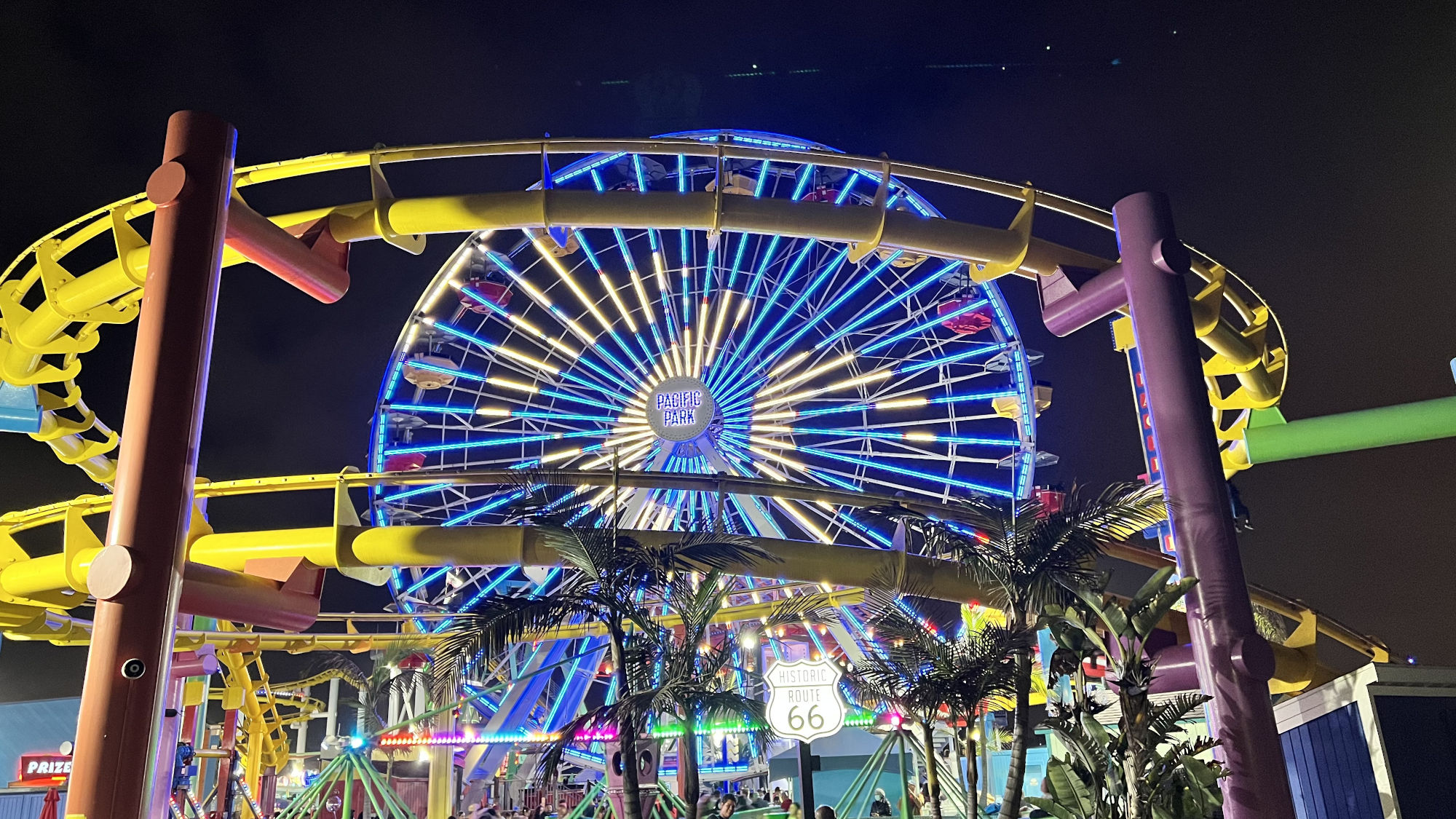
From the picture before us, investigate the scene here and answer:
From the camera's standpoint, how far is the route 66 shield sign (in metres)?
10.7

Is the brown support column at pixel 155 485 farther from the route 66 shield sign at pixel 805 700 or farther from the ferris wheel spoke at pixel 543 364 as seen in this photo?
the ferris wheel spoke at pixel 543 364

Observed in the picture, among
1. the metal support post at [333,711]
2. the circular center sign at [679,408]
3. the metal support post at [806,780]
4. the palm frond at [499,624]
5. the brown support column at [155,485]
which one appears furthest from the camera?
the metal support post at [333,711]

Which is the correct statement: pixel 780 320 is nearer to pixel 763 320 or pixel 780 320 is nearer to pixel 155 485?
pixel 763 320

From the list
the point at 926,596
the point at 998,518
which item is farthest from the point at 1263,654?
the point at 926,596

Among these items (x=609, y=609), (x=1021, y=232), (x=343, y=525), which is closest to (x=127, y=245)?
(x=343, y=525)

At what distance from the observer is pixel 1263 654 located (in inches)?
261

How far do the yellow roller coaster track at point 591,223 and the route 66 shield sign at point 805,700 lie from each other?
4407 mm

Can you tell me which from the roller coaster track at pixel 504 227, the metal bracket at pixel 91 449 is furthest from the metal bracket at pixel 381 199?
the metal bracket at pixel 91 449

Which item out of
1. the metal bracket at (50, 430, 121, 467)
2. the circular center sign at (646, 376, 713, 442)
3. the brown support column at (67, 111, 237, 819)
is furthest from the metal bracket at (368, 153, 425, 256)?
the circular center sign at (646, 376, 713, 442)

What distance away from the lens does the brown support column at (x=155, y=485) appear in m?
5.61

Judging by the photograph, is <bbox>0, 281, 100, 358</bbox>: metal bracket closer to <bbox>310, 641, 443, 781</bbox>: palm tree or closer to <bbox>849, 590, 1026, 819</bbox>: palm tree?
<bbox>849, 590, 1026, 819</bbox>: palm tree

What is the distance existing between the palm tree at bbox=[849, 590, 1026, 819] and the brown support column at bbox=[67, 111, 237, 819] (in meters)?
5.68

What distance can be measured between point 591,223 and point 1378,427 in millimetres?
6906

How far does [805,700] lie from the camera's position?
428 inches
